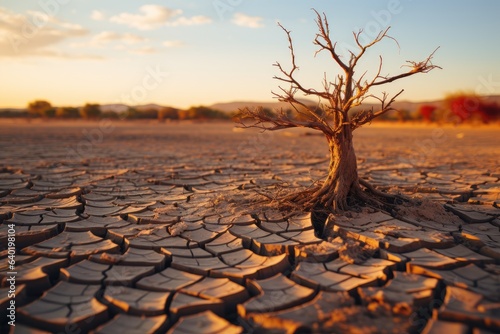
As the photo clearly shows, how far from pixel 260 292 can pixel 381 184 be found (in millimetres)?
3136

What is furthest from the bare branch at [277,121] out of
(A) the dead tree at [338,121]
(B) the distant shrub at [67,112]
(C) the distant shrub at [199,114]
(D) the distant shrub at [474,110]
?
(B) the distant shrub at [67,112]

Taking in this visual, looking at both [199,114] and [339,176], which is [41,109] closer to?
[199,114]

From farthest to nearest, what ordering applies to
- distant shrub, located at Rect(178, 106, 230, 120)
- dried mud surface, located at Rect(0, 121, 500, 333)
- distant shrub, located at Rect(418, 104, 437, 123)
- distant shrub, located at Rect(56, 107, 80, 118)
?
distant shrub, located at Rect(178, 106, 230, 120) < distant shrub, located at Rect(56, 107, 80, 118) < distant shrub, located at Rect(418, 104, 437, 123) < dried mud surface, located at Rect(0, 121, 500, 333)

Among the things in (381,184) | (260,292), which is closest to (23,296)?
(260,292)

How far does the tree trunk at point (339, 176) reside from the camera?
310 centimetres

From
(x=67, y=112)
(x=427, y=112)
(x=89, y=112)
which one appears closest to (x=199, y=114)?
(x=89, y=112)

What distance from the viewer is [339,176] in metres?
3.12

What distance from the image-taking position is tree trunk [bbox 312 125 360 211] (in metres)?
3.10

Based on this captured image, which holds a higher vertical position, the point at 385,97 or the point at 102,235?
the point at 385,97

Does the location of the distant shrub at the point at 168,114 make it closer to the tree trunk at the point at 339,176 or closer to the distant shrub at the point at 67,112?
the distant shrub at the point at 67,112

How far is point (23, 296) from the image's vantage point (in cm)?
195

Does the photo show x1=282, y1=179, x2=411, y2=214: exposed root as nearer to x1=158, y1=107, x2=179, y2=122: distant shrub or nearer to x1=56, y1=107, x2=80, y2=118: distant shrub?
x1=158, y1=107, x2=179, y2=122: distant shrub

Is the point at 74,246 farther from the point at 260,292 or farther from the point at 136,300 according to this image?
the point at 260,292

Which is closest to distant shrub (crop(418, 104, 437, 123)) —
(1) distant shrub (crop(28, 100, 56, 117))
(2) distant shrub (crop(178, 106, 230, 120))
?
(2) distant shrub (crop(178, 106, 230, 120))
